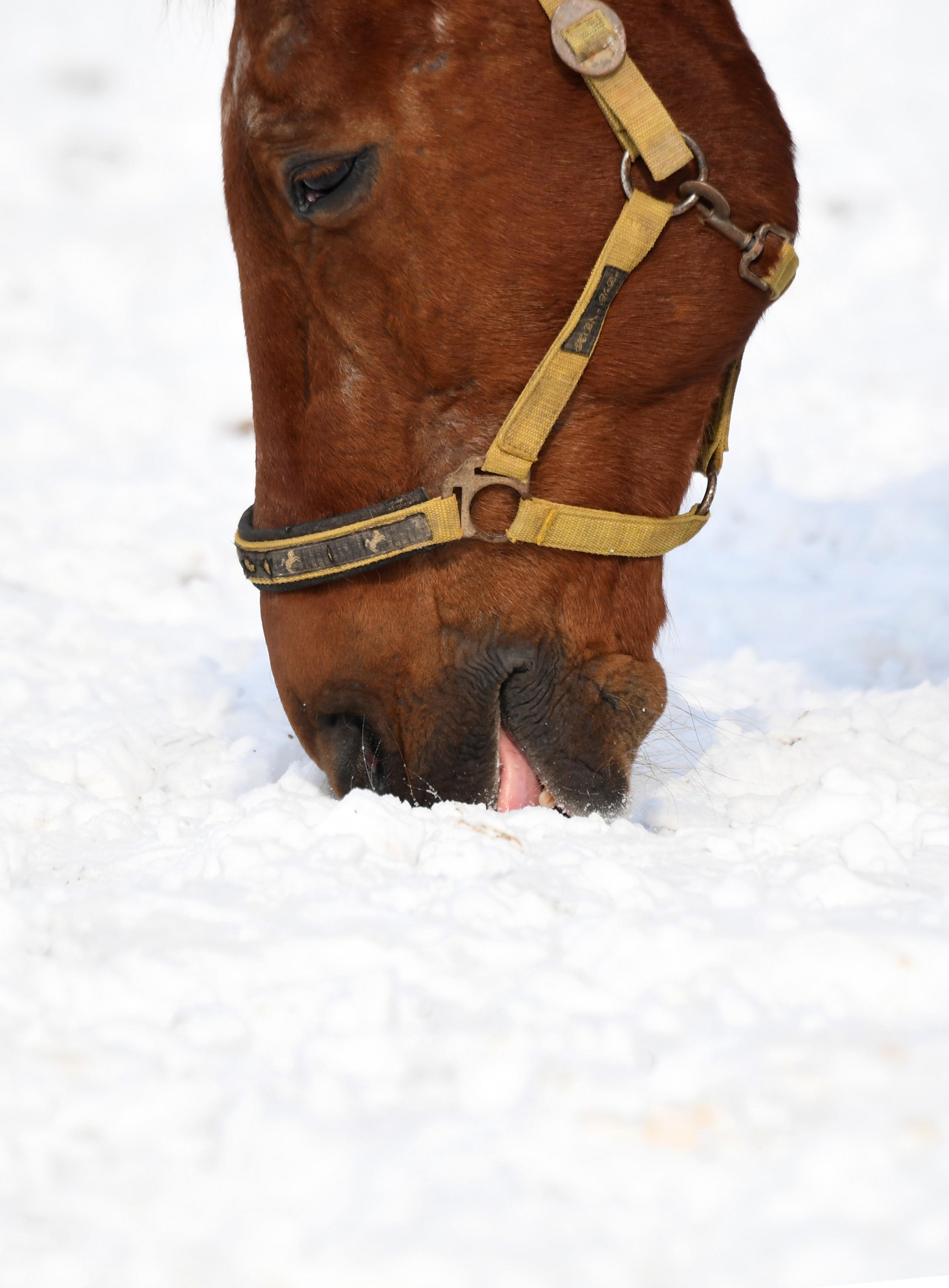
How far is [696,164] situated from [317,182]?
0.64m

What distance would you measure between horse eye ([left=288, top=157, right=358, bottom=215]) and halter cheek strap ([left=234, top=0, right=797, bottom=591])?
A: 398 millimetres

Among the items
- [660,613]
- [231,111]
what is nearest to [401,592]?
[660,613]

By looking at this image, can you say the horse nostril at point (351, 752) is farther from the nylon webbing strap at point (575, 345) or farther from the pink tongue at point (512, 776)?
the nylon webbing strap at point (575, 345)

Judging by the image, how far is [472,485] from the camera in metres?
2.03

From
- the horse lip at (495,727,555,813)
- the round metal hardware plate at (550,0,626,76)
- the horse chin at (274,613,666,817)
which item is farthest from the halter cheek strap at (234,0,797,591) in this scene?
the horse lip at (495,727,555,813)

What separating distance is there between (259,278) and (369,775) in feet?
2.94

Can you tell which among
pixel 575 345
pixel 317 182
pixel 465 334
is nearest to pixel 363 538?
pixel 465 334

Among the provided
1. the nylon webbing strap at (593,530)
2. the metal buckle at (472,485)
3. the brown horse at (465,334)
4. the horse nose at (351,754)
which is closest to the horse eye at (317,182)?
the brown horse at (465,334)

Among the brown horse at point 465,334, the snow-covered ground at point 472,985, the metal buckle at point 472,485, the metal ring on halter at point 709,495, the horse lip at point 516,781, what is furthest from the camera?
the metal ring on halter at point 709,495

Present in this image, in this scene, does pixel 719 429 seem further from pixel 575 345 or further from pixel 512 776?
pixel 512 776

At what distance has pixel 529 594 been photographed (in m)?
2.09

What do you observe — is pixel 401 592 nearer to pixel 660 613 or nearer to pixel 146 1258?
pixel 660 613

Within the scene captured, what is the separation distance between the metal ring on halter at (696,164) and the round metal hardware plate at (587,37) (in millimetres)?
145

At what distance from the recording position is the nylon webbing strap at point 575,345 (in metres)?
2.00
